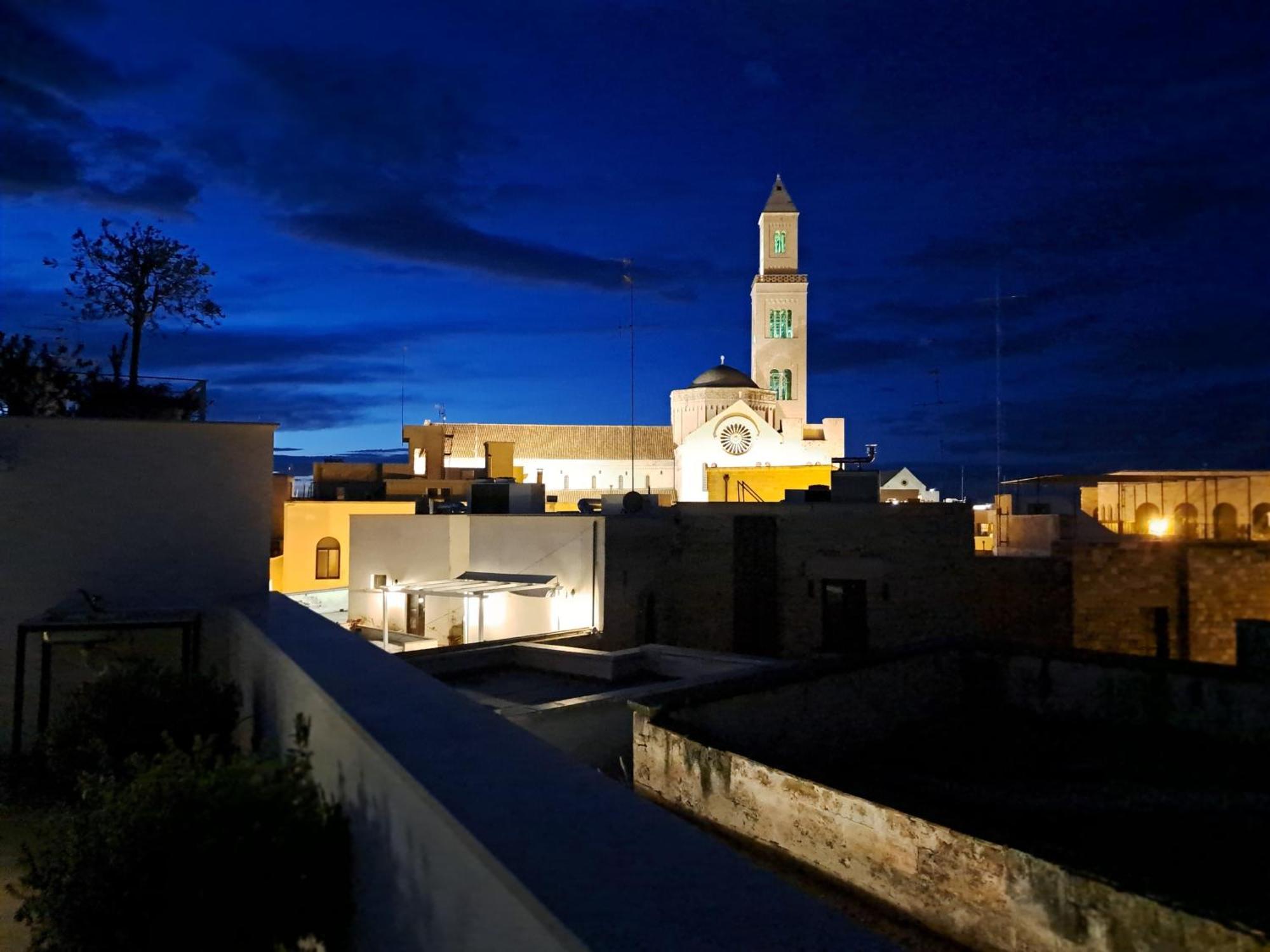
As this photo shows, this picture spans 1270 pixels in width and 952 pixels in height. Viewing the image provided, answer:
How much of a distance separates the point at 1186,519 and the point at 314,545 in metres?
24.0

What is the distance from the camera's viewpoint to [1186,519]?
2525cm

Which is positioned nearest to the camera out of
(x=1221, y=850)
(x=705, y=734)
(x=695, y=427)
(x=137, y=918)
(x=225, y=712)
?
(x=137, y=918)

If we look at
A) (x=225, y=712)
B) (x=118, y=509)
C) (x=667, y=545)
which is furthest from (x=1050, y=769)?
(x=667, y=545)

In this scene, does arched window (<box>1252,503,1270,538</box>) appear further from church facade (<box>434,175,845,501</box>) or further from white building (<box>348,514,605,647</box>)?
white building (<box>348,514,605,647</box>)

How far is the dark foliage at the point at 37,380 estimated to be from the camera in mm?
9375

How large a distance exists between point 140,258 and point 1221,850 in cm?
1342

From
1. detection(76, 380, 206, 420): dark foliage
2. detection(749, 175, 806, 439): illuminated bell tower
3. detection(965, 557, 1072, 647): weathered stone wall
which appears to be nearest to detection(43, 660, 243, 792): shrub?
detection(76, 380, 206, 420): dark foliage

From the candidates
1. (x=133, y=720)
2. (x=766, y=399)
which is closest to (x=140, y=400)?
(x=133, y=720)

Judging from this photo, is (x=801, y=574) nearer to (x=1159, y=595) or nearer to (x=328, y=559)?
(x=1159, y=595)

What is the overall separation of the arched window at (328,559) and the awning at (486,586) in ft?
27.8

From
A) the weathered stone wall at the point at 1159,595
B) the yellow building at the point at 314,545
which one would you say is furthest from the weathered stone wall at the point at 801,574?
the yellow building at the point at 314,545

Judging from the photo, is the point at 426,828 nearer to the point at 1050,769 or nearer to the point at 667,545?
the point at 1050,769

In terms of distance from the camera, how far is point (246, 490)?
6.94m

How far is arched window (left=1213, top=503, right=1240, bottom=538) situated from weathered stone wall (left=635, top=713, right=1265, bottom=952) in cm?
2414
